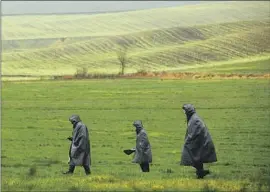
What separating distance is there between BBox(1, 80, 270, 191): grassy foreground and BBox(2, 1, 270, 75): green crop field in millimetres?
2681

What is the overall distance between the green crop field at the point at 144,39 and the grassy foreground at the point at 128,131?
8.80 ft

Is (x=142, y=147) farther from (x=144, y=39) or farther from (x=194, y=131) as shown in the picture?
(x=144, y=39)

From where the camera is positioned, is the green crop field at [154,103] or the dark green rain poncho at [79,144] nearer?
the dark green rain poncho at [79,144]

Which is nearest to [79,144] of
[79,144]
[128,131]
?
[79,144]

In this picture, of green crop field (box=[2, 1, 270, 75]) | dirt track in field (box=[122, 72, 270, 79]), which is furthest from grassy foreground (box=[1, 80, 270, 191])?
green crop field (box=[2, 1, 270, 75])

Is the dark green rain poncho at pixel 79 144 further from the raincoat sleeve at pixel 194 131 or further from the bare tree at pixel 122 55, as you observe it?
the bare tree at pixel 122 55

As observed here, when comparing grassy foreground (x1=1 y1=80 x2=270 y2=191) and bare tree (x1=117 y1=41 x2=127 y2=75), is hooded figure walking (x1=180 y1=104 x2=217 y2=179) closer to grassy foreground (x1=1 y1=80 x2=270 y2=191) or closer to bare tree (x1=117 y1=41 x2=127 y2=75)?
grassy foreground (x1=1 y1=80 x2=270 y2=191)

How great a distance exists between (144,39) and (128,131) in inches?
643

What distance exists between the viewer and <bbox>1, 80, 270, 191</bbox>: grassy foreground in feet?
53.1

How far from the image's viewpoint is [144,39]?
4550 cm

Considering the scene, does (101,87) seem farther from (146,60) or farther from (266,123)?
(266,123)

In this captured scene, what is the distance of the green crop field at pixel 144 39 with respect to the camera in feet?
110

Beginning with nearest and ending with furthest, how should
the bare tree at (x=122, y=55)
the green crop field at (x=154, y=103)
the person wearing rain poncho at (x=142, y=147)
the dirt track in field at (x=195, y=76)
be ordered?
the green crop field at (x=154, y=103), the person wearing rain poncho at (x=142, y=147), the dirt track in field at (x=195, y=76), the bare tree at (x=122, y=55)

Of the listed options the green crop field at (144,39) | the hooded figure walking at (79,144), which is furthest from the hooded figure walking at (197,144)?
A: the green crop field at (144,39)
